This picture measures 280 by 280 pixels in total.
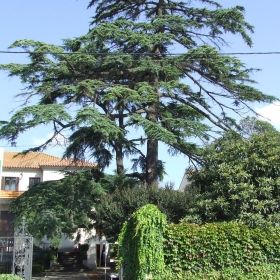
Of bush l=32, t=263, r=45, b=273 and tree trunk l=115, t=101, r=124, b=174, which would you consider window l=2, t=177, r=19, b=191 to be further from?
tree trunk l=115, t=101, r=124, b=174

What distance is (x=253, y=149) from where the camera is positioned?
1616cm

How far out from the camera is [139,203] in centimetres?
1655

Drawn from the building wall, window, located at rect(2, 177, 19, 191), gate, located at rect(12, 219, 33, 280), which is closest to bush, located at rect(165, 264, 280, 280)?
gate, located at rect(12, 219, 33, 280)

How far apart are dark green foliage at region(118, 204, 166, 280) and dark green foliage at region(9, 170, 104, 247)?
551 centimetres

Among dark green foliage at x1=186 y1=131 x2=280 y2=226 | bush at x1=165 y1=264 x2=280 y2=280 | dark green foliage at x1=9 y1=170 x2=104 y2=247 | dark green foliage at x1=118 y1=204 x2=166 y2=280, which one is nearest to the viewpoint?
dark green foliage at x1=118 y1=204 x2=166 y2=280

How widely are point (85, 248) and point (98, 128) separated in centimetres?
1797

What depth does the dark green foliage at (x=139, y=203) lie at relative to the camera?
16.7 metres

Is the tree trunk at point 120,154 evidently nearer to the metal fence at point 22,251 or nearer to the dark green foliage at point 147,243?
the metal fence at point 22,251

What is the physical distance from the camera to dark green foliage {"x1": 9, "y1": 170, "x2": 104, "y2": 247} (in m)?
17.4

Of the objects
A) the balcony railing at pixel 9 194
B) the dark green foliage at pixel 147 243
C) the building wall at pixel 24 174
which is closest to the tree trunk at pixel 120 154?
the dark green foliage at pixel 147 243

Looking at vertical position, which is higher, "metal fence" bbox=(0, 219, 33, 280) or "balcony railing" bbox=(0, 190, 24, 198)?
"balcony railing" bbox=(0, 190, 24, 198)

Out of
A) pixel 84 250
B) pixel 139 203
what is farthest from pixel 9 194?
pixel 139 203

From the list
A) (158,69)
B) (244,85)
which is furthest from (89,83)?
(244,85)

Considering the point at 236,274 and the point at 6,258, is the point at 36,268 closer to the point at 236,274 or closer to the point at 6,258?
the point at 6,258
